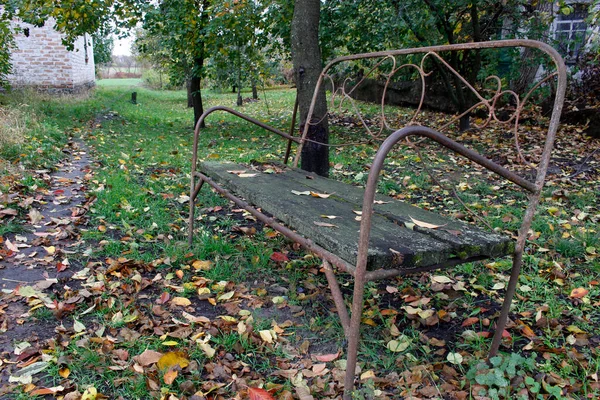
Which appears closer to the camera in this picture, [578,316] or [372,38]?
[578,316]

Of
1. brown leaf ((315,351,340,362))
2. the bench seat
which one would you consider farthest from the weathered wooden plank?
brown leaf ((315,351,340,362))

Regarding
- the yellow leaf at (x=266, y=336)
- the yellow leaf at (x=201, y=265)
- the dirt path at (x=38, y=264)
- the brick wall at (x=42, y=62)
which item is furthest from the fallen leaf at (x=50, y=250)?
the brick wall at (x=42, y=62)

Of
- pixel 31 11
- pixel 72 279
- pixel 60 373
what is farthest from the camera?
pixel 31 11

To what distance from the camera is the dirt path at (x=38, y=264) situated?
1.99 meters

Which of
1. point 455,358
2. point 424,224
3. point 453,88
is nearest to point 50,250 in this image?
point 424,224

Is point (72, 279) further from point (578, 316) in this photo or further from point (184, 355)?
point (578, 316)

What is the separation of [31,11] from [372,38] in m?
5.71

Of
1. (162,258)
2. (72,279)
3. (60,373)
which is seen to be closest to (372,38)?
(162,258)

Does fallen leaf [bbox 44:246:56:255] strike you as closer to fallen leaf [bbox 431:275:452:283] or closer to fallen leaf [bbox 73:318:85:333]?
fallen leaf [bbox 73:318:85:333]

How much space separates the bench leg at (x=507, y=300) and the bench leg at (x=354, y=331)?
62cm

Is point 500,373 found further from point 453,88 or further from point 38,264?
point 453,88

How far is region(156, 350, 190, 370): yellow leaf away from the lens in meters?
1.81

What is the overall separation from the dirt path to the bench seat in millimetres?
1104

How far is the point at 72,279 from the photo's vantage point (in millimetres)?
2572
